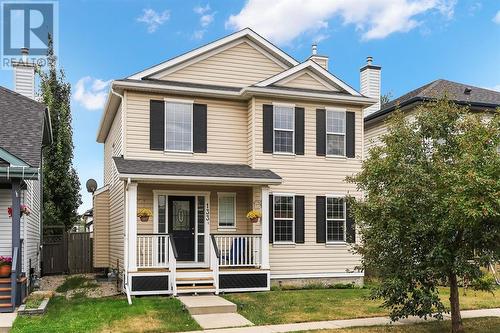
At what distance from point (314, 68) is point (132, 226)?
23.7 ft

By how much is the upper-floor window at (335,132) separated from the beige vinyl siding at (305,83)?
0.79 m

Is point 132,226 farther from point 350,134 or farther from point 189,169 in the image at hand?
point 350,134

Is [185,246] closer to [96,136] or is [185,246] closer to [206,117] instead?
[206,117]

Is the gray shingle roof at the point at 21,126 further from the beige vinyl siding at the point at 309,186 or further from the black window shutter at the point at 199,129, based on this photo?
the beige vinyl siding at the point at 309,186

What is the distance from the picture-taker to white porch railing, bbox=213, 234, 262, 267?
1395 cm

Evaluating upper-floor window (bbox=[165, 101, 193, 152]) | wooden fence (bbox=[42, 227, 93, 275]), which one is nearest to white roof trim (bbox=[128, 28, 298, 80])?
upper-floor window (bbox=[165, 101, 193, 152])

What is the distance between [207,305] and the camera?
1120 centimetres

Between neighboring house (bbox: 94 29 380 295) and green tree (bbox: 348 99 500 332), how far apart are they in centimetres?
464

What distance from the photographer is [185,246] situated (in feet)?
47.8

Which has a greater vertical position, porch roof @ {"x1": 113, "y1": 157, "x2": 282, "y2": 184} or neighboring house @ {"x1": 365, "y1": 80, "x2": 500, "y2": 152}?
neighboring house @ {"x1": 365, "y1": 80, "x2": 500, "y2": 152}

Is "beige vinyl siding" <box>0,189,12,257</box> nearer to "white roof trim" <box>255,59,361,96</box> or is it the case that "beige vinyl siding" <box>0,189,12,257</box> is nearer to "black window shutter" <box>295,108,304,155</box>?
"white roof trim" <box>255,59,361,96</box>

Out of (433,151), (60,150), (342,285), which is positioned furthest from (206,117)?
(60,150)

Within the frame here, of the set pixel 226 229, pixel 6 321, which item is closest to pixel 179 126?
pixel 226 229

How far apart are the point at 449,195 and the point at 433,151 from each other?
4.01 feet
